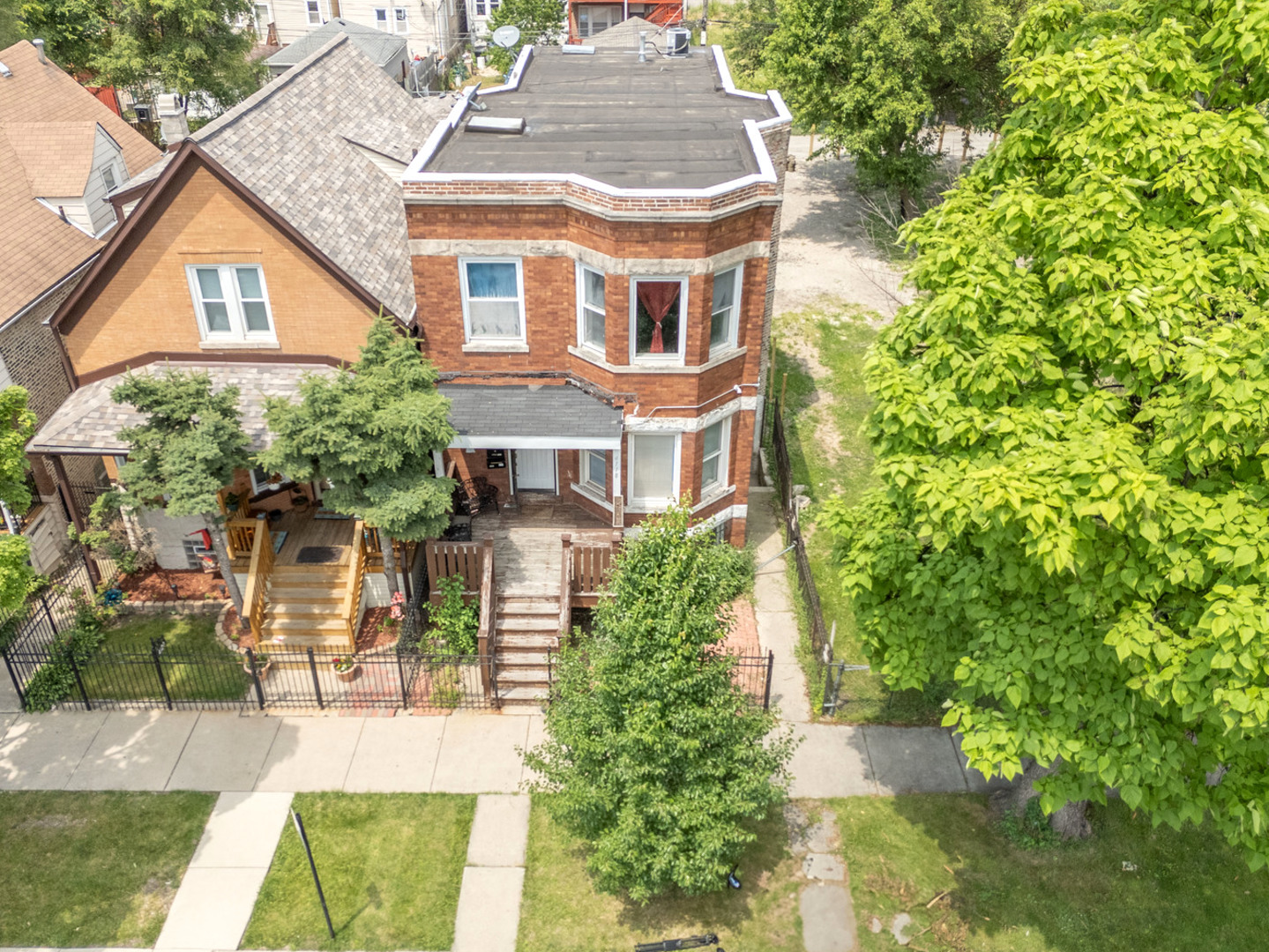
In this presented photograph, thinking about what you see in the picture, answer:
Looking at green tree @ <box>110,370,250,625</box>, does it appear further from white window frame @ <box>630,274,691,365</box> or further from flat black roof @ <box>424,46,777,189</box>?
white window frame @ <box>630,274,691,365</box>

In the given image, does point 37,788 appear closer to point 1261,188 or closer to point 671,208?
point 671,208

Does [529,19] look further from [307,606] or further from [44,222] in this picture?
[307,606]

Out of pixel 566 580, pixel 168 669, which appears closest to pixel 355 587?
pixel 168 669

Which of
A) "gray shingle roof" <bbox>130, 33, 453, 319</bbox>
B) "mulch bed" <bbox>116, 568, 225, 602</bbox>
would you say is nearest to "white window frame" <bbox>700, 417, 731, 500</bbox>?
"gray shingle roof" <bbox>130, 33, 453, 319</bbox>

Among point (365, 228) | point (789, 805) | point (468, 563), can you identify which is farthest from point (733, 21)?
point (789, 805)

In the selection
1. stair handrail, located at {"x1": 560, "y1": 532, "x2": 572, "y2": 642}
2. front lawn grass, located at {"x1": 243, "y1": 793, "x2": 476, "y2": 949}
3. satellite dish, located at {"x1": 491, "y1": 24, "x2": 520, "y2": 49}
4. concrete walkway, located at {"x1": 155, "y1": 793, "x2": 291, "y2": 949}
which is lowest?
concrete walkway, located at {"x1": 155, "y1": 793, "x2": 291, "y2": 949}

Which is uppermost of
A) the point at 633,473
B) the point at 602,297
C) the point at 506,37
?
the point at 506,37
